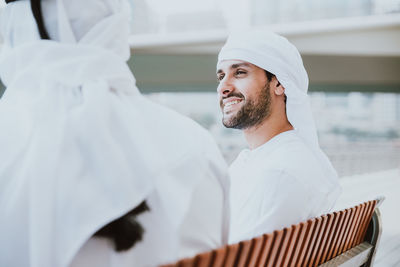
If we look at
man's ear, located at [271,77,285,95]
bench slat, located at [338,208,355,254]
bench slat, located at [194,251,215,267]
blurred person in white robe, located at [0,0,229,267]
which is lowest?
bench slat, located at [338,208,355,254]

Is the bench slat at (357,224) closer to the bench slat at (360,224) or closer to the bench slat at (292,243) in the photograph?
the bench slat at (360,224)

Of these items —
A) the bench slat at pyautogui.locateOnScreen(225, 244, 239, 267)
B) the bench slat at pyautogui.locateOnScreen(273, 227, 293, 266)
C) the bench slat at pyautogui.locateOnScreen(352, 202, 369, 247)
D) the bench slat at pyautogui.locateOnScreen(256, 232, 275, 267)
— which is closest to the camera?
the bench slat at pyautogui.locateOnScreen(225, 244, 239, 267)

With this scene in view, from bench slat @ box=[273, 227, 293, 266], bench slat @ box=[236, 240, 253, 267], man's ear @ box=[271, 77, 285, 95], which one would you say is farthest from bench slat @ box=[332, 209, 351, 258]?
man's ear @ box=[271, 77, 285, 95]

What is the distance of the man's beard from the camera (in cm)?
289

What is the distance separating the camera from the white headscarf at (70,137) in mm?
1133

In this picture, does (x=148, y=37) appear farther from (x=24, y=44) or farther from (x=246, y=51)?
(x=24, y=44)

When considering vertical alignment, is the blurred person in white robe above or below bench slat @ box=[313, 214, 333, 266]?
above

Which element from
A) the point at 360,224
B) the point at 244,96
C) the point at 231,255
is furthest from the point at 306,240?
the point at 244,96

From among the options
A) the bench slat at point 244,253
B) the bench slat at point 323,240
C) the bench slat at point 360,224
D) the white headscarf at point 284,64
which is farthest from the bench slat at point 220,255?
the white headscarf at point 284,64

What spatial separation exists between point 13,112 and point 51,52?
8.7 inches

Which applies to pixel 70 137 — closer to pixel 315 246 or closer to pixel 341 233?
pixel 315 246

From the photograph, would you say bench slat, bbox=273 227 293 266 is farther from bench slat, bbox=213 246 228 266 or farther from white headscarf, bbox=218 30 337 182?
white headscarf, bbox=218 30 337 182

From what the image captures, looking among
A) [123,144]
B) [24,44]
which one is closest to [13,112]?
[24,44]

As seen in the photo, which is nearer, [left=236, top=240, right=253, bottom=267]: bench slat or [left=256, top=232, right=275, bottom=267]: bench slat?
[left=236, top=240, right=253, bottom=267]: bench slat
